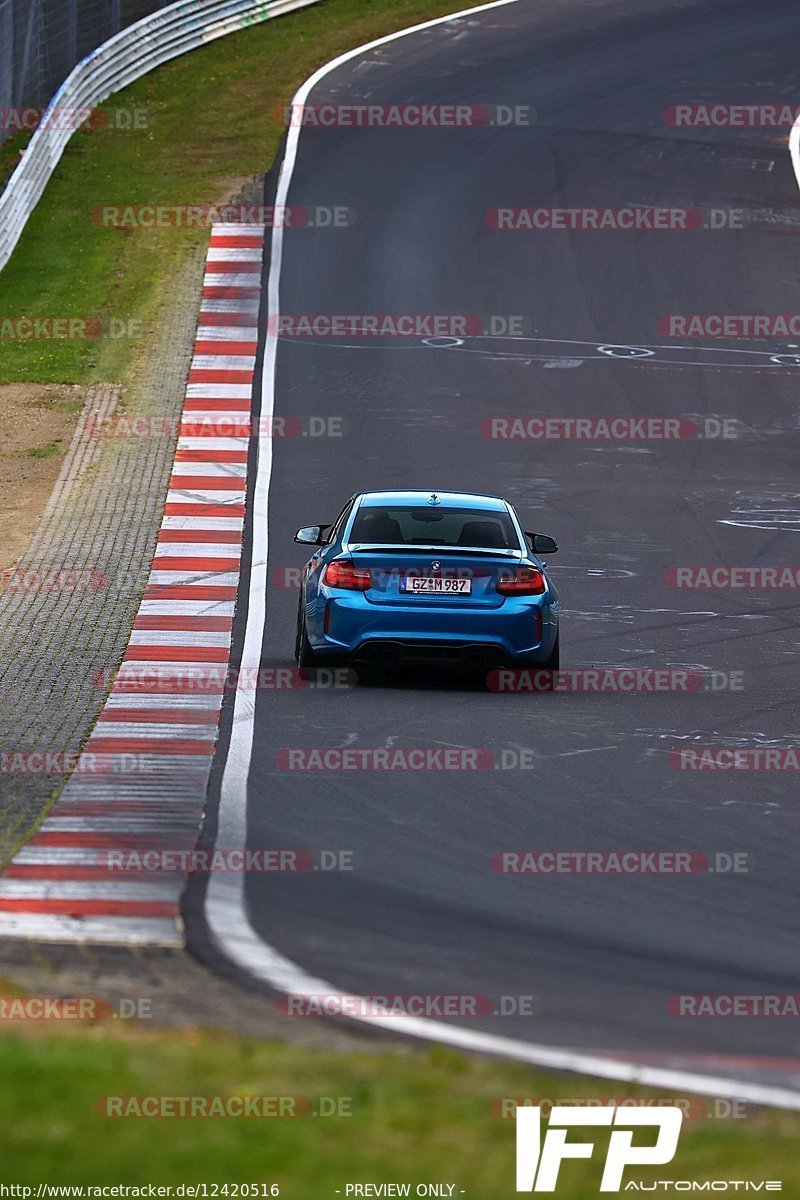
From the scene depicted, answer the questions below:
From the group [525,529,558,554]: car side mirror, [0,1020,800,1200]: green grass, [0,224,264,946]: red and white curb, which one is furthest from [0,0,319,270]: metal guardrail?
[0,1020,800,1200]: green grass

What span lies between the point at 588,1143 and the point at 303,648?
8.67 metres

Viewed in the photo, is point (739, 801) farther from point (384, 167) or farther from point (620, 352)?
point (384, 167)

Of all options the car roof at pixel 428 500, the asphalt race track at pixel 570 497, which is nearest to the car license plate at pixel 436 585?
the asphalt race track at pixel 570 497

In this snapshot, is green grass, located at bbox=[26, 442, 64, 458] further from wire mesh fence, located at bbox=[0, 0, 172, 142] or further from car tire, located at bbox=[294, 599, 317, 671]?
wire mesh fence, located at bbox=[0, 0, 172, 142]

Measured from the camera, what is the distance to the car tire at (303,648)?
1402 centimetres

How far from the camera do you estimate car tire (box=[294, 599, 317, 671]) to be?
1402cm

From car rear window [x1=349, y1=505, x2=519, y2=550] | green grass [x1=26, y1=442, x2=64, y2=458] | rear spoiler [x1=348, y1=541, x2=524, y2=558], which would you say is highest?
green grass [x1=26, y1=442, x2=64, y2=458]

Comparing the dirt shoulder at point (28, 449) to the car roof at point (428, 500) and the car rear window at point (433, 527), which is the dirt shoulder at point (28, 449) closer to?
the car roof at point (428, 500)

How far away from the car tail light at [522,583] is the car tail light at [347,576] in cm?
97

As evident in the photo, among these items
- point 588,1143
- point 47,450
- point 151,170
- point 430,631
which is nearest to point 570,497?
point 47,450

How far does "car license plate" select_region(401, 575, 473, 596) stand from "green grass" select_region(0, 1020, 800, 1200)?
7397 mm

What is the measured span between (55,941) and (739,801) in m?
4.54

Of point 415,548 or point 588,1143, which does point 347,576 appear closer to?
point 415,548

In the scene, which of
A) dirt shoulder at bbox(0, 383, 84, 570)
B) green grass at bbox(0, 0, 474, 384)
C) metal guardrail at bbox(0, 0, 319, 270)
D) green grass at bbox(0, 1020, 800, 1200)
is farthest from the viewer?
metal guardrail at bbox(0, 0, 319, 270)
